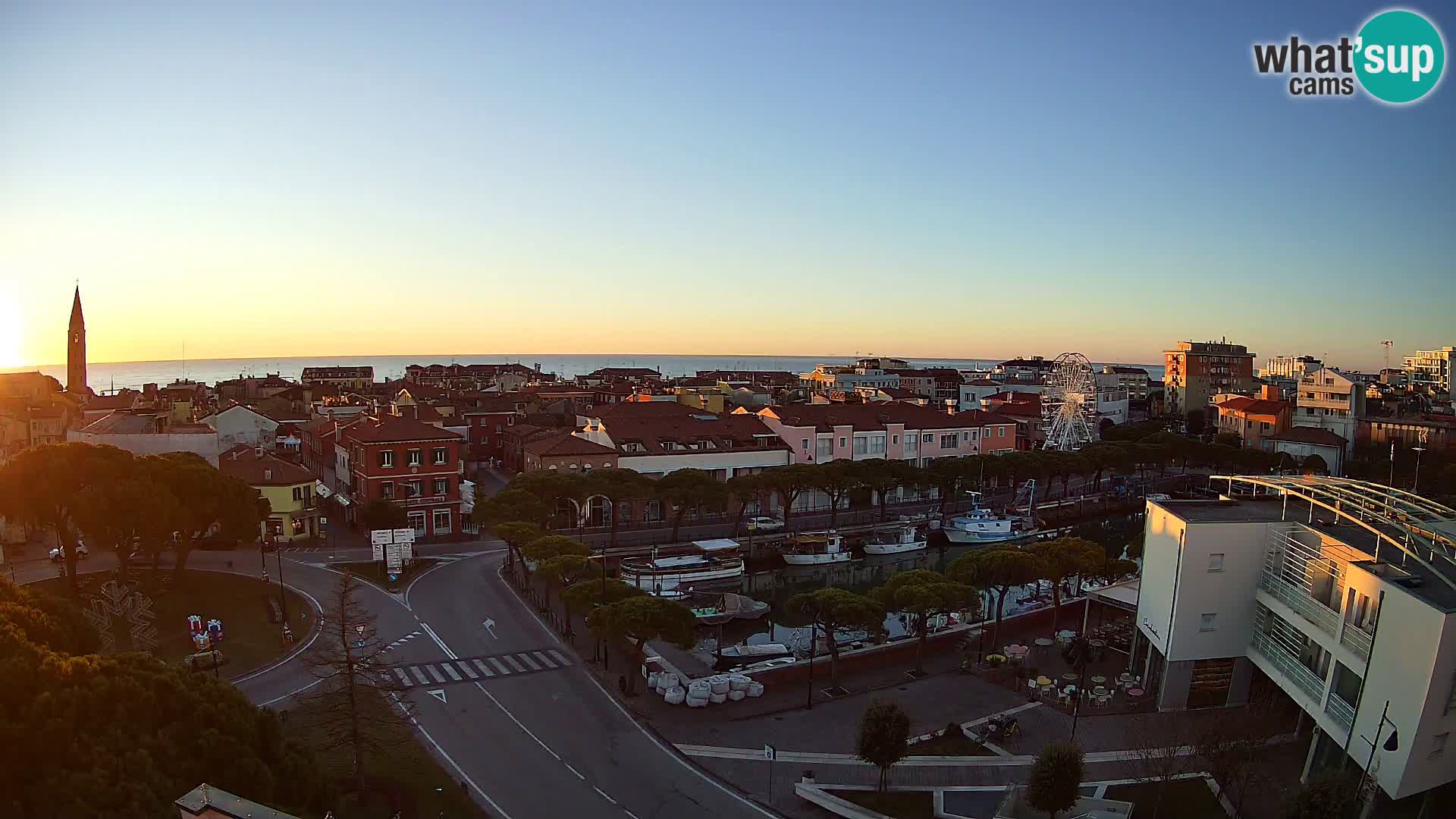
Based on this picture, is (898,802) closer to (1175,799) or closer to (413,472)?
(1175,799)

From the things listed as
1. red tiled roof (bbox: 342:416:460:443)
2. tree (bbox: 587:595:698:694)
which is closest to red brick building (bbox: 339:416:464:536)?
red tiled roof (bbox: 342:416:460:443)

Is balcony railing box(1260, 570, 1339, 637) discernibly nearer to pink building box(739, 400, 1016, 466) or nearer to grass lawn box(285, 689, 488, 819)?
grass lawn box(285, 689, 488, 819)

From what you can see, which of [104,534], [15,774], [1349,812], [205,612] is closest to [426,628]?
[205,612]

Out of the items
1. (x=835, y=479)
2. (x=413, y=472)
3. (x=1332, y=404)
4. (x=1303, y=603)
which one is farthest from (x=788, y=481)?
(x=1332, y=404)

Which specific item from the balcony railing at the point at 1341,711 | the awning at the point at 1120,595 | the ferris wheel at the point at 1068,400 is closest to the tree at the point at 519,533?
the awning at the point at 1120,595

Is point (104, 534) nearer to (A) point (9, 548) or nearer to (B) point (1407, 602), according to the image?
(A) point (9, 548)

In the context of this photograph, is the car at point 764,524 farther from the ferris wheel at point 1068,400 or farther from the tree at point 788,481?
the ferris wheel at point 1068,400
